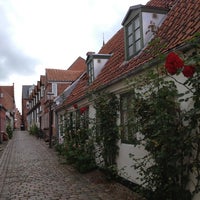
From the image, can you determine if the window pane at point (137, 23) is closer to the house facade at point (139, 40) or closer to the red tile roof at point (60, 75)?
the house facade at point (139, 40)

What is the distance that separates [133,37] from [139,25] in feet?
1.57

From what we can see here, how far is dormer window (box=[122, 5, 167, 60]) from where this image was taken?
8602 millimetres

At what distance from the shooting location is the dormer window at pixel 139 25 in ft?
28.2

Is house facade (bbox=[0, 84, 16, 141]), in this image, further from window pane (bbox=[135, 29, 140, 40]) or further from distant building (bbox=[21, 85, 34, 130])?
window pane (bbox=[135, 29, 140, 40])

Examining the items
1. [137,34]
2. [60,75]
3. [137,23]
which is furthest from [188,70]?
[60,75]

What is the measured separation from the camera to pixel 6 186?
8820 mm

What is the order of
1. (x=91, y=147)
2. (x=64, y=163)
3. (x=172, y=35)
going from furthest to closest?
1. (x=64, y=163)
2. (x=91, y=147)
3. (x=172, y=35)

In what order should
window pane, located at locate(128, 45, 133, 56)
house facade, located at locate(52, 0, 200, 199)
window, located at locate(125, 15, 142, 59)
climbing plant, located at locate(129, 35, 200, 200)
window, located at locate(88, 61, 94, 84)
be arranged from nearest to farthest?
1. climbing plant, located at locate(129, 35, 200, 200)
2. house facade, located at locate(52, 0, 200, 199)
3. window, located at locate(125, 15, 142, 59)
4. window pane, located at locate(128, 45, 133, 56)
5. window, located at locate(88, 61, 94, 84)

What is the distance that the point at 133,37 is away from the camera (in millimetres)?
9211

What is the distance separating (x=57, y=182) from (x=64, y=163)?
3960mm

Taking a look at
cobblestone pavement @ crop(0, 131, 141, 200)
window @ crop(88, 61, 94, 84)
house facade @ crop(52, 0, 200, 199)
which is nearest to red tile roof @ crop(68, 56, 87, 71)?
window @ crop(88, 61, 94, 84)

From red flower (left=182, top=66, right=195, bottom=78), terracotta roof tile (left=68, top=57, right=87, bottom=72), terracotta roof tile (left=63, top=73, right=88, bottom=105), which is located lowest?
red flower (left=182, top=66, right=195, bottom=78)

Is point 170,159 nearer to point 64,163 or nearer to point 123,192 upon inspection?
point 123,192

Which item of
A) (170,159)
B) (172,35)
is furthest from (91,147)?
(170,159)
